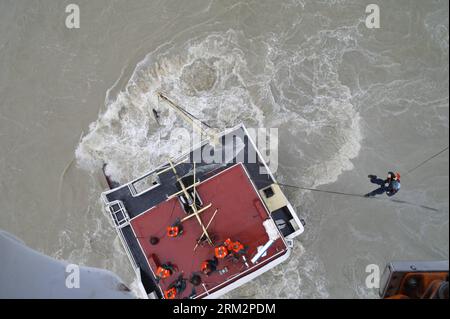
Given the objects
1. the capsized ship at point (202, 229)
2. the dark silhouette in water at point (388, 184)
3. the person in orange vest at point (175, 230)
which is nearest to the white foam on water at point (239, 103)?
the dark silhouette in water at point (388, 184)

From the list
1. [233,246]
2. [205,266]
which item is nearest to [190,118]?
[233,246]

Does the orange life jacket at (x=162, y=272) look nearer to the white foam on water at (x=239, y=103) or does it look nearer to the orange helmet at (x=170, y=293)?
the orange helmet at (x=170, y=293)

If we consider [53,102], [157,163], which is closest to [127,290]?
[157,163]

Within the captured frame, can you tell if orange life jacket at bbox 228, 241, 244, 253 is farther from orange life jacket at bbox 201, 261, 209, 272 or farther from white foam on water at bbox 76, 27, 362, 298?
white foam on water at bbox 76, 27, 362, 298

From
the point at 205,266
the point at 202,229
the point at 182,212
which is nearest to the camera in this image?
the point at 205,266

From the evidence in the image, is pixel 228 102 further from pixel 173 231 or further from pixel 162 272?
pixel 162 272

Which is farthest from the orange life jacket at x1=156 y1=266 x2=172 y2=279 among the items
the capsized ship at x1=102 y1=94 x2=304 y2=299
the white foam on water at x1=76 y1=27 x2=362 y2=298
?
the white foam on water at x1=76 y1=27 x2=362 y2=298

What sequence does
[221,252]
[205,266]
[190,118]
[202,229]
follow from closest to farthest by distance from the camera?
[221,252] < [205,266] < [202,229] < [190,118]
